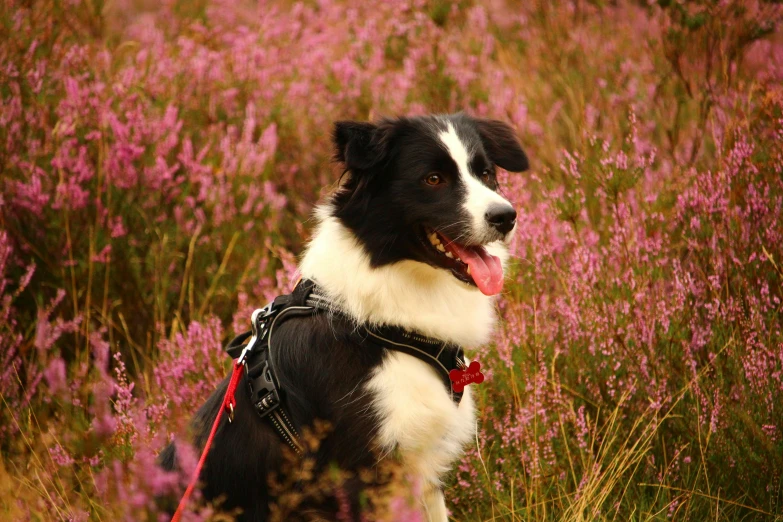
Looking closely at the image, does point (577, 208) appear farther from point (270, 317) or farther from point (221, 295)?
point (221, 295)

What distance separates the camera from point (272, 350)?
2504 mm

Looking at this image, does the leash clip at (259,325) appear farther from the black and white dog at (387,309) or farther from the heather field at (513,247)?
the heather field at (513,247)

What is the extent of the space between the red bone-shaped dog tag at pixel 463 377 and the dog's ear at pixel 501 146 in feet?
2.82

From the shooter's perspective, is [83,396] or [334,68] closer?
[83,396]

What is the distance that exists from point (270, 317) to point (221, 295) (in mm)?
1758

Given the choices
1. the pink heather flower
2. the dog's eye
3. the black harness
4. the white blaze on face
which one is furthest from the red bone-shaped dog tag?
the pink heather flower

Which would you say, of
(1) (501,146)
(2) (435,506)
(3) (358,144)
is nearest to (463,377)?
(2) (435,506)

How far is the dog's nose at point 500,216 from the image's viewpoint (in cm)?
248

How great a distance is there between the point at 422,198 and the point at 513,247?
106 cm

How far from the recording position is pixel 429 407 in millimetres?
2441

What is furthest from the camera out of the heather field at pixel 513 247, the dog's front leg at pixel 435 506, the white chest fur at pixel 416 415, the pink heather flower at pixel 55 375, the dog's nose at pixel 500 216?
the heather field at pixel 513 247

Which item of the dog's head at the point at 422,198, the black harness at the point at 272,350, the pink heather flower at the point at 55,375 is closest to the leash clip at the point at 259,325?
the black harness at the point at 272,350

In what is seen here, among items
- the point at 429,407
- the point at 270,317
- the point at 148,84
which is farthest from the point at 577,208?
the point at 148,84

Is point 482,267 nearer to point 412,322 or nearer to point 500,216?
point 500,216
